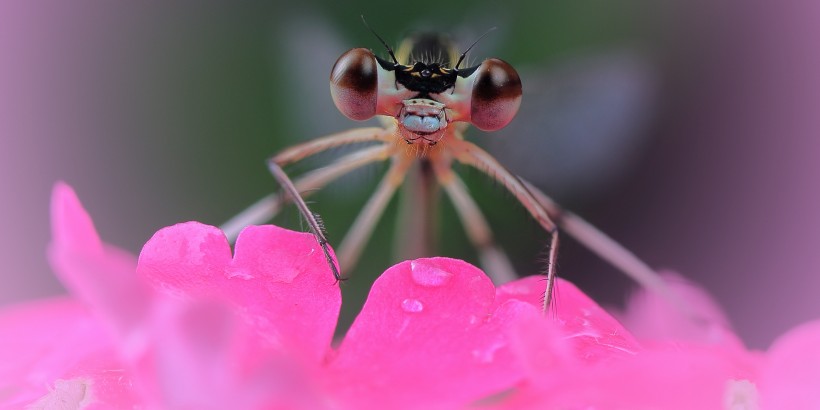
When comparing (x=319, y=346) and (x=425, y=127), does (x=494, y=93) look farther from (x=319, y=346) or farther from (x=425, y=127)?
(x=319, y=346)

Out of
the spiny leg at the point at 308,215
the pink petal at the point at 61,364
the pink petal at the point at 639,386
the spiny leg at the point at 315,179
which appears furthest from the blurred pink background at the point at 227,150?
the pink petal at the point at 639,386

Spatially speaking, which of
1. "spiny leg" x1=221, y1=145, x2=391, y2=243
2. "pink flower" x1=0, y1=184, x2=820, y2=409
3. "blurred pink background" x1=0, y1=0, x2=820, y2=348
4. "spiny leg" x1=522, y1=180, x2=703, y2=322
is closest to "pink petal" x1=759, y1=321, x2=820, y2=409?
"pink flower" x1=0, y1=184, x2=820, y2=409

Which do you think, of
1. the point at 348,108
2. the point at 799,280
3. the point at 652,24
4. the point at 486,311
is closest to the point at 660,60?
the point at 652,24

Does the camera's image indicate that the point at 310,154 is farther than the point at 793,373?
Yes

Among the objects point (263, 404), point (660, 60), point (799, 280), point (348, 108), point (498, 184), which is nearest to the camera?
point (263, 404)

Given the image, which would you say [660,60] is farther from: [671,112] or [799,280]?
[799,280]

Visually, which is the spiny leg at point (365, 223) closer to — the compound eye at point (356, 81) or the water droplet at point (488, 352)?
the compound eye at point (356, 81)

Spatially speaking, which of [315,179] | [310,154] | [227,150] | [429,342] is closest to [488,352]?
[429,342]
